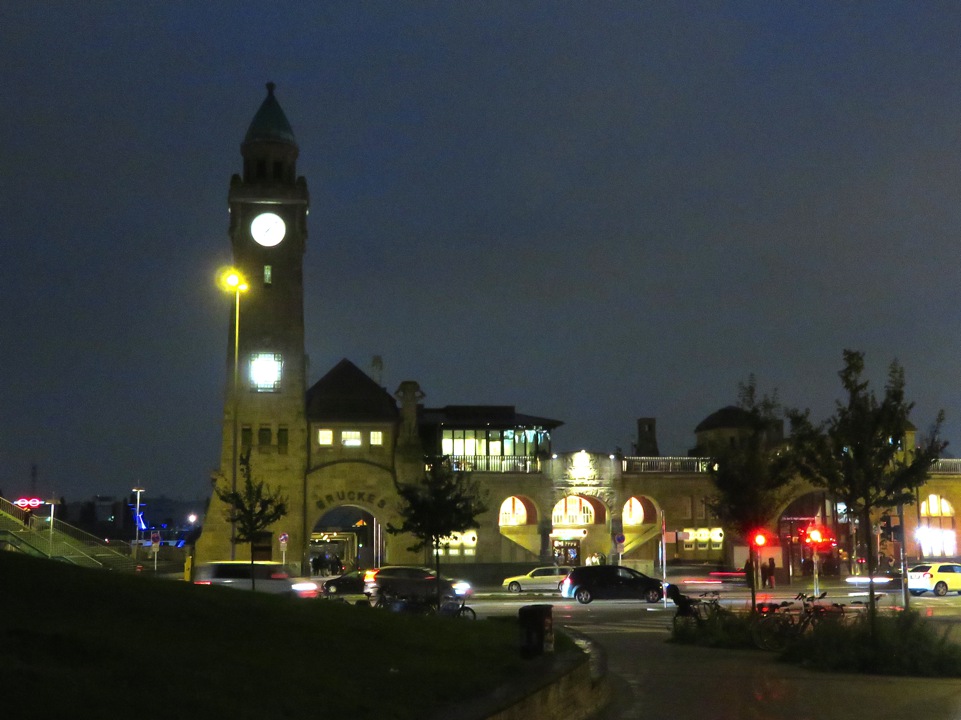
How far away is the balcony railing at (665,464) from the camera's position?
2682 inches

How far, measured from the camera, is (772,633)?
23.4m

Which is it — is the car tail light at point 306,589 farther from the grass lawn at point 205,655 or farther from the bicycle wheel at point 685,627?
the grass lawn at point 205,655

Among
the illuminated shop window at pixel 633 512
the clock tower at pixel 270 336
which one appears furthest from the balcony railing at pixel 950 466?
the clock tower at pixel 270 336

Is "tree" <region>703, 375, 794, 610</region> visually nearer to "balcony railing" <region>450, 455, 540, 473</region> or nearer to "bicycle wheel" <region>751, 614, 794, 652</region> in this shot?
"bicycle wheel" <region>751, 614, 794, 652</region>

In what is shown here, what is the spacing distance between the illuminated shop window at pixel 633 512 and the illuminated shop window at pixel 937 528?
17.4 meters

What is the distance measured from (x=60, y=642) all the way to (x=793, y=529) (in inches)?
2419

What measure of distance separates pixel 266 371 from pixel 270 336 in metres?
1.97

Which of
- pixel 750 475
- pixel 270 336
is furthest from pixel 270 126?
pixel 750 475

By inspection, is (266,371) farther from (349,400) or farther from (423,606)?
(423,606)

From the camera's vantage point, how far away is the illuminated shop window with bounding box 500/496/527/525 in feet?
230

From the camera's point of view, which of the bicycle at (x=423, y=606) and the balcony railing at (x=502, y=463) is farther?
the balcony railing at (x=502, y=463)

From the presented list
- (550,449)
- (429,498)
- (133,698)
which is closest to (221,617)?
(133,698)

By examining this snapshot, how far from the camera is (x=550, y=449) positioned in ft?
229

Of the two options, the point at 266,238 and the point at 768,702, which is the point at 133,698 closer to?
the point at 768,702
